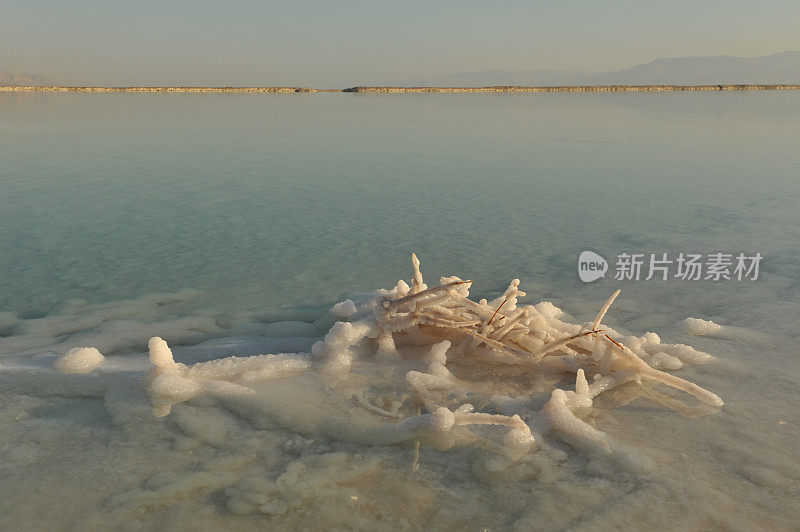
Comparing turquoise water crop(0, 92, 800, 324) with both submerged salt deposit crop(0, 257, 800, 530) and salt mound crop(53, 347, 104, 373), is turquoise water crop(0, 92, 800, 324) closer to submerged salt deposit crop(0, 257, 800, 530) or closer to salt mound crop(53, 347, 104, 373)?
salt mound crop(53, 347, 104, 373)

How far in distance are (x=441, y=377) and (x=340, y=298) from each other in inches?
83.8

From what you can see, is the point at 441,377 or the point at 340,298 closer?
the point at 441,377

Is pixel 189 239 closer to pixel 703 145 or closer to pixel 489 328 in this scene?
pixel 489 328

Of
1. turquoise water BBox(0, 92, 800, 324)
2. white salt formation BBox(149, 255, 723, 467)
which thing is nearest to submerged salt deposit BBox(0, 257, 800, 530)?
white salt formation BBox(149, 255, 723, 467)

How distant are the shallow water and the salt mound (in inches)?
4.0

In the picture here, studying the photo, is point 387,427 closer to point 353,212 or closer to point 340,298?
point 340,298

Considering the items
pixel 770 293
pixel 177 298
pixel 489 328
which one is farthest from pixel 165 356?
pixel 770 293

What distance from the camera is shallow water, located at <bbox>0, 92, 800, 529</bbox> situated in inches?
89.4

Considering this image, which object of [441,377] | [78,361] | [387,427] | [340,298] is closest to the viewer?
[387,427]

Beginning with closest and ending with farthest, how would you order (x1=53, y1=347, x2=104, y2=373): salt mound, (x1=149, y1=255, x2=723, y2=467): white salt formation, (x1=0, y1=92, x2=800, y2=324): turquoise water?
1. (x1=149, y1=255, x2=723, y2=467): white salt formation
2. (x1=53, y1=347, x2=104, y2=373): salt mound
3. (x1=0, y1=92, x2=800, y2=324): turquoise water

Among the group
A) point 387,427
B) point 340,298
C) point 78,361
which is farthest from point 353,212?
point 387,427

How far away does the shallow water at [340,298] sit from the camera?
227 cm

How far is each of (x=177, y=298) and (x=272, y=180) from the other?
639 centimetres

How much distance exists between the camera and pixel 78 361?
3.40 metres
